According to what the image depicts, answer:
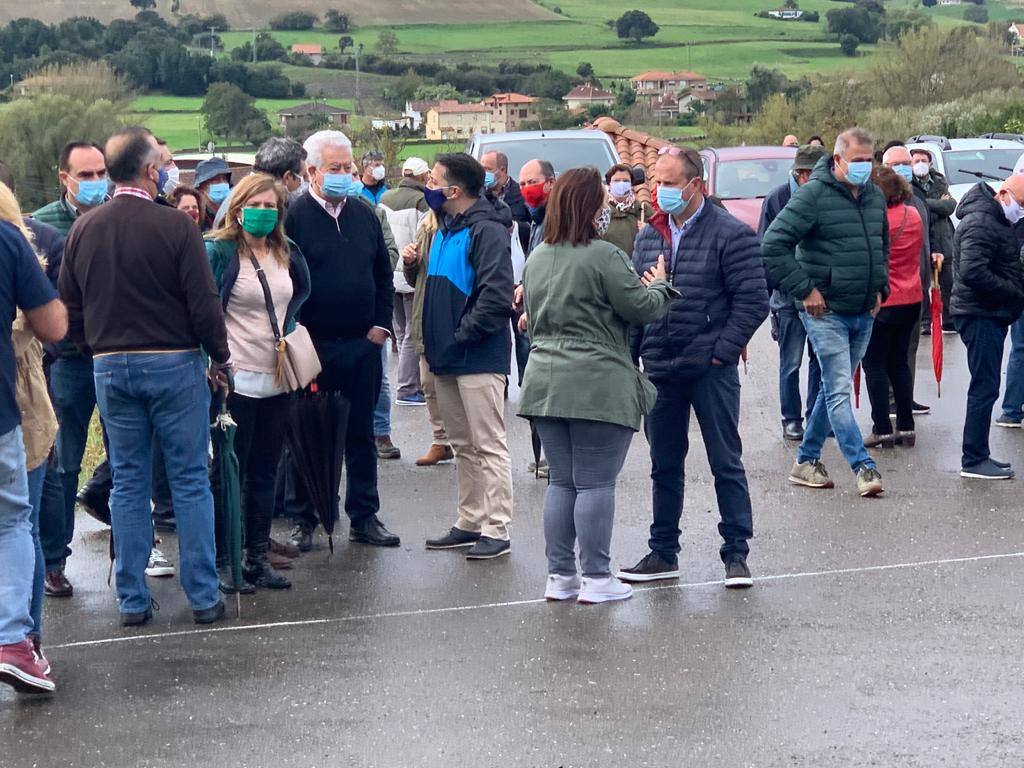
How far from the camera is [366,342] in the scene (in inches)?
315

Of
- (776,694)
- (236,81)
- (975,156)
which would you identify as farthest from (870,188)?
(236,81)

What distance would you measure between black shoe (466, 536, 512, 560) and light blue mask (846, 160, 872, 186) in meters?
2.79

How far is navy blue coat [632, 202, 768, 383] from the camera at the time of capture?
7.18m

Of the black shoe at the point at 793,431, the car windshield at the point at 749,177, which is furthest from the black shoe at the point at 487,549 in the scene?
the car windshield at the point at 749,177

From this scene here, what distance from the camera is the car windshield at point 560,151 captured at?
1853 centimetres

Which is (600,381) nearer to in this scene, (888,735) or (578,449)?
(578,449)

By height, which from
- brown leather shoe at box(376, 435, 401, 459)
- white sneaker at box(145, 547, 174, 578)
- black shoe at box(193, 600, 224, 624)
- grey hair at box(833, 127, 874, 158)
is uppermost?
grey hair at box(833, 127, 874, 158)

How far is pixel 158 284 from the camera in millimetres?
6449

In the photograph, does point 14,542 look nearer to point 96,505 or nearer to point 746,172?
point 96,505

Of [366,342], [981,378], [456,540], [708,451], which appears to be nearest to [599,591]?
[708,451]

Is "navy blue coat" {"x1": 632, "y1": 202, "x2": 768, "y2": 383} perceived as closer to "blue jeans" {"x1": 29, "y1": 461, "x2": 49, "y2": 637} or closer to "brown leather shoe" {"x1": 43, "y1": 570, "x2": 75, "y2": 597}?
"blue jeans" {"x1": 29, "y1": 461, "x2": 49, "y2": 637}

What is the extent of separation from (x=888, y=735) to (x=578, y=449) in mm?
2057

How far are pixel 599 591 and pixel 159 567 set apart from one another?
2.24 meters

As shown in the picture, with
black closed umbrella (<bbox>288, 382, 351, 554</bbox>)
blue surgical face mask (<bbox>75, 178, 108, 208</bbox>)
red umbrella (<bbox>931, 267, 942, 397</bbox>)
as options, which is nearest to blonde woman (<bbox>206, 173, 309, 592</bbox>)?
black closed umbrella (<bbox>288, 382, 351, 554</bbox>)
